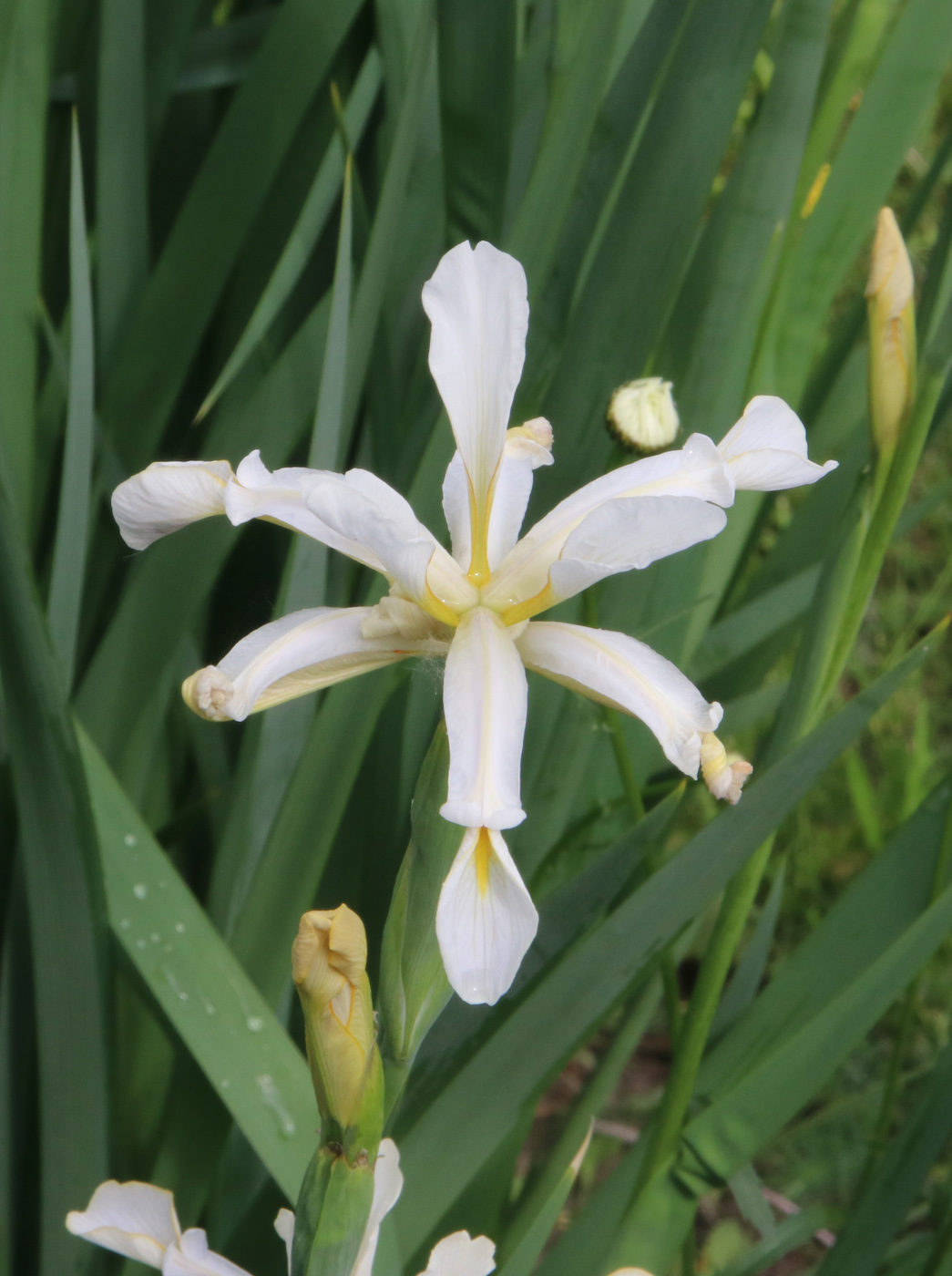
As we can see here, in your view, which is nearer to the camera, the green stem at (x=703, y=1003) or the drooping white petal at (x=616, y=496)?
the drooping white petal at (x=616, y=496)

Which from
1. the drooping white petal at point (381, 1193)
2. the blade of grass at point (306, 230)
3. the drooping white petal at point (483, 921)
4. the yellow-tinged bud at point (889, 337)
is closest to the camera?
the drooping white petal at point (483, 921)

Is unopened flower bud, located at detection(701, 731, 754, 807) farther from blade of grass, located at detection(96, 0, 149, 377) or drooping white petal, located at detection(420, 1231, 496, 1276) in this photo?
blade of grass, located at detection(96, 0, 149, 377)

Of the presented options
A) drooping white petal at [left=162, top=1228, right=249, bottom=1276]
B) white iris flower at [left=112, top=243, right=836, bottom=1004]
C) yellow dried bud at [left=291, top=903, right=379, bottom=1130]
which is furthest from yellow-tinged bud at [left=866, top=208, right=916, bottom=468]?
drooping white petal at [left=162, top=1228, right=249, bottom=1276]

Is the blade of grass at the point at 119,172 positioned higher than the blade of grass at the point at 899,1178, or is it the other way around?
the blade of grass at the point at 119,172

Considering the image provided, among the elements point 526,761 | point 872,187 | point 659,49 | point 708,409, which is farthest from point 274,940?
point 872,187

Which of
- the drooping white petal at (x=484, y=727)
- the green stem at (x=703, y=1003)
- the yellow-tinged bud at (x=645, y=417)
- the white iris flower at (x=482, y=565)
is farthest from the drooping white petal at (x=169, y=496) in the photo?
the green stem at (x=703, y=1003)

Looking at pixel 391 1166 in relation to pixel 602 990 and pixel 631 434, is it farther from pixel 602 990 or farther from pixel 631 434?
pixel 631 434

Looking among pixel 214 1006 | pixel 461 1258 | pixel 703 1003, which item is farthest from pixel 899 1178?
pixel 214 1006

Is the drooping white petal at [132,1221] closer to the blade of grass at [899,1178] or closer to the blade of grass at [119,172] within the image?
the blade of grass at [899,1178]
